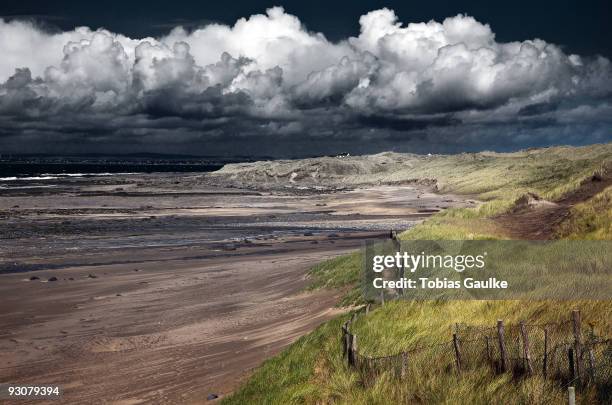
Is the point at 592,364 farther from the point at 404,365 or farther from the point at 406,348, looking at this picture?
the point at 406,348

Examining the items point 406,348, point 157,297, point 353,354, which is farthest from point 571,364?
point 157,297

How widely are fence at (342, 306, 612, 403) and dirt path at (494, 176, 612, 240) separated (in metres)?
12.2

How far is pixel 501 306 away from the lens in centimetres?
1286

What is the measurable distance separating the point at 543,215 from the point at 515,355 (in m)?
21.0

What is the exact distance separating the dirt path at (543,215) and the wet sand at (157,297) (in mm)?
9439

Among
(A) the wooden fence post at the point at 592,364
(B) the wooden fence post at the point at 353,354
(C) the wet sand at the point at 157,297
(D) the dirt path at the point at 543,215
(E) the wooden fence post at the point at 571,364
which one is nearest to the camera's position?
(A) the wooden fence post at the point at 592,364

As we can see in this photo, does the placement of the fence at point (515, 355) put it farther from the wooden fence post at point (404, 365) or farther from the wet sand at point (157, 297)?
the wet sand at point (157, 297)

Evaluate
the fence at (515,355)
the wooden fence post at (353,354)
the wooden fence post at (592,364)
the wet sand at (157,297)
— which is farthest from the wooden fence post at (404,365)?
the wet sand at (157,297)

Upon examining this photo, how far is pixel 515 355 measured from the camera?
9875 mm

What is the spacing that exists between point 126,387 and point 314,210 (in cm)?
5354

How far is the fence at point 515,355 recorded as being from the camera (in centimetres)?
866

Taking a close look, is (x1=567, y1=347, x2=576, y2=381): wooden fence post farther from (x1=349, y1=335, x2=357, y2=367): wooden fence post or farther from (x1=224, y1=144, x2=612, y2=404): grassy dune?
(x1=349, y1=335, x2=357, y2=367): wooden fence post

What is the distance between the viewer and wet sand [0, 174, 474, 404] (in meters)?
15.2

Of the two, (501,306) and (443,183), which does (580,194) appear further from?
(443,183)
